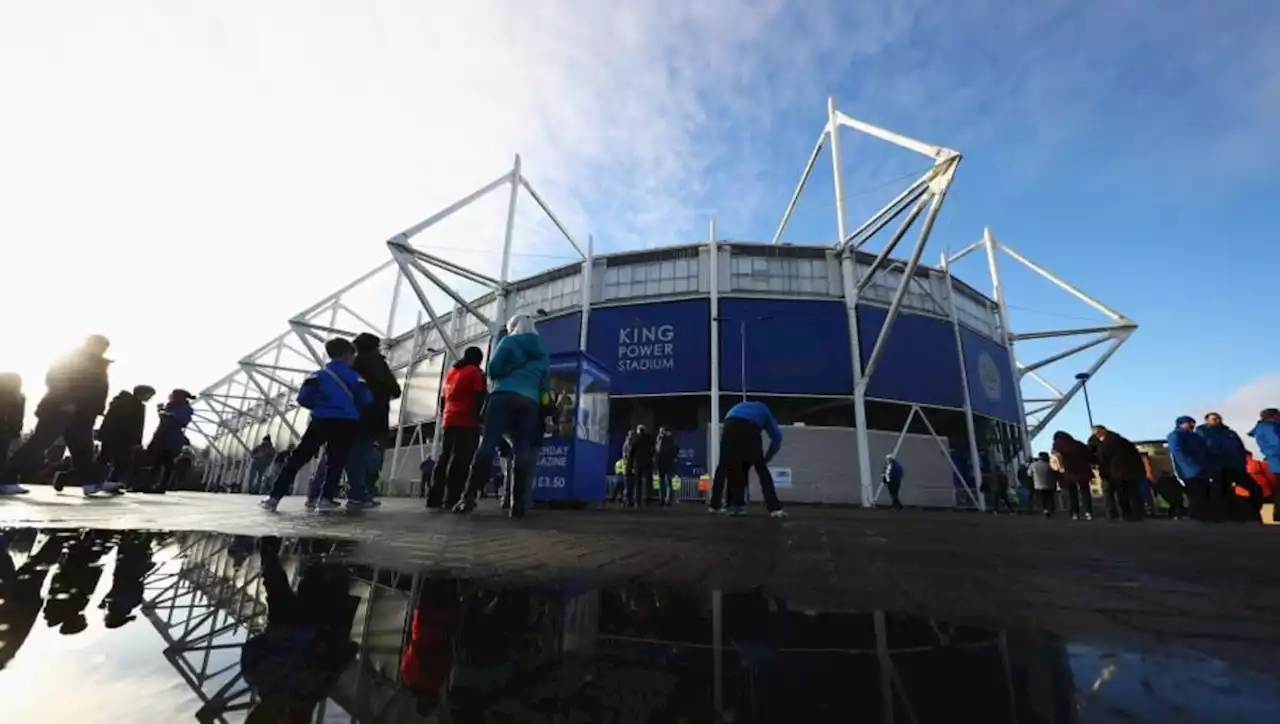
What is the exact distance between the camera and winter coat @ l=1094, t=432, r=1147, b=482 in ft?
26.6

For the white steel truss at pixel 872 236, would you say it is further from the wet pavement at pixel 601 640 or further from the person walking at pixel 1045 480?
the wet pavement at pixel 601 640

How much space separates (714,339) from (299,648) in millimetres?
17833

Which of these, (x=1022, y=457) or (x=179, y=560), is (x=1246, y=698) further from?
(x=1022, y=457)

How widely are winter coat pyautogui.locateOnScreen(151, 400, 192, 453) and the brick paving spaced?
19.2 ft

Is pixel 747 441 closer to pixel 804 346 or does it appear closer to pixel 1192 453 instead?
pixel 1192 453

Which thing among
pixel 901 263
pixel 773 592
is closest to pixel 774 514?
pixel 773 592

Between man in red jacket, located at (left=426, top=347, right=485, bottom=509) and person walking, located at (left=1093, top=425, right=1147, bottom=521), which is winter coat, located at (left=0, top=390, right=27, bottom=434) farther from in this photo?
person walking, located at (left=1093, top=425, right=1147, bottom=521)

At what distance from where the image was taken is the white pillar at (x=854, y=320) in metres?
17.0

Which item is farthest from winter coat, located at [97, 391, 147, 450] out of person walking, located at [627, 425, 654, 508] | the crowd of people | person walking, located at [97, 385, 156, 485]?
person walking, located at [627, 425, 654, 508]

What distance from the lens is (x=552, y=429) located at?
750cm

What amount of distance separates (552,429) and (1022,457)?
23.3 metres

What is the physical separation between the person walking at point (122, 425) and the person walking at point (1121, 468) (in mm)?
13761

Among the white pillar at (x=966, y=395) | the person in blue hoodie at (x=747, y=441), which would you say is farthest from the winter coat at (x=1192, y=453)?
the white pillar at (x=966, y=395)

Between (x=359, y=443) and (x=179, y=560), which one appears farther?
(x=359, y=443)
